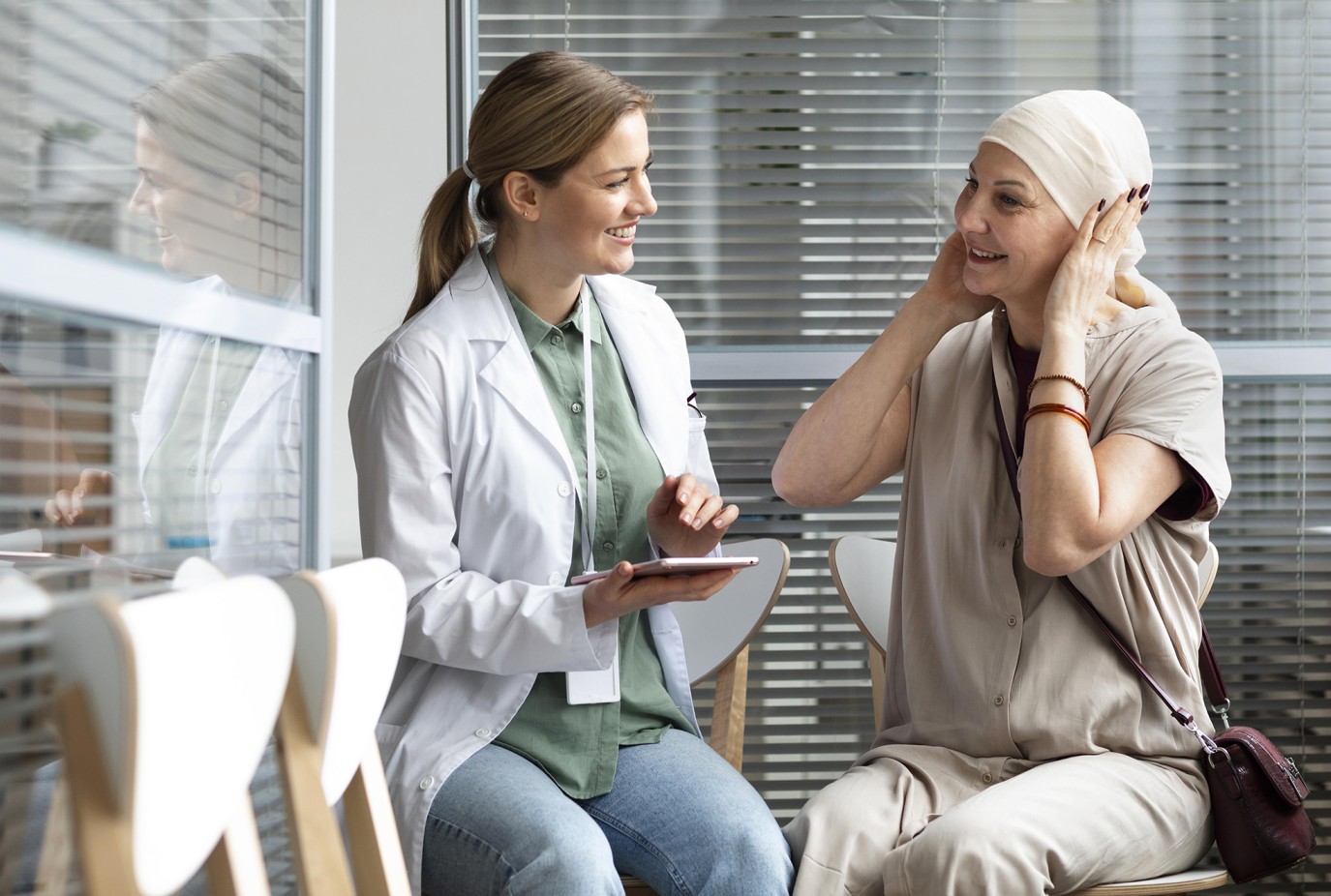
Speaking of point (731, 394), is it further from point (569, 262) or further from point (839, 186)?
point (569, 262)

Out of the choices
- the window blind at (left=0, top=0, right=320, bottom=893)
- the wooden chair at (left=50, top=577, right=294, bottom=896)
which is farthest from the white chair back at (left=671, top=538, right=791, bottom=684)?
the wooden chair at (left=50, top=577, right=294, bottom=896)

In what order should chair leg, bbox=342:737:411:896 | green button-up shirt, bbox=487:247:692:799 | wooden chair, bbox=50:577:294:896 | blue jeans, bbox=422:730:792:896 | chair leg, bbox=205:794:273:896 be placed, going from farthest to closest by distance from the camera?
green button-up shirt, bbox=487:247:692:799 < blue jeans, bbox=422:730:792:896 < chair leg, bbox=342:737:411:896 < chair leg, bbox=205:794:273:896 < wooden chair, bbox=50:577:294:896

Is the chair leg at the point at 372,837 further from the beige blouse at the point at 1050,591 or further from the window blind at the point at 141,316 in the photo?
the beige blouse at the point at 1050,591

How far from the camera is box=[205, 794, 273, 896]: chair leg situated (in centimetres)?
88

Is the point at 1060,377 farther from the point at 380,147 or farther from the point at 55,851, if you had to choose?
the point at 380,147

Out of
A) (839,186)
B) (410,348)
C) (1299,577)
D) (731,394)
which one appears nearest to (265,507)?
(410,348)

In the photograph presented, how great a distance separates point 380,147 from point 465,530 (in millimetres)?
1231

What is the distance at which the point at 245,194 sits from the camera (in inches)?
70.1

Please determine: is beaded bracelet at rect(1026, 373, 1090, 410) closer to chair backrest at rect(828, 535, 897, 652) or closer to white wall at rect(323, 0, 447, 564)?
chair backrest at rect(828, 535, 897, 652)

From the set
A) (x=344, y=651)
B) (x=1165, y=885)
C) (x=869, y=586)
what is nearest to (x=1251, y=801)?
(x=1165, y=885)

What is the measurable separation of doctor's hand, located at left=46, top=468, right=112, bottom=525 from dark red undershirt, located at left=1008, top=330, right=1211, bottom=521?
130 cm

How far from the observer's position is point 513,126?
193cm

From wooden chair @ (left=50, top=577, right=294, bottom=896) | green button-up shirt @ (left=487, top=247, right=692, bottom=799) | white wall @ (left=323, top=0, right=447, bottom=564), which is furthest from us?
white wall @ (left=323, top=0, right=447, bottom=564)

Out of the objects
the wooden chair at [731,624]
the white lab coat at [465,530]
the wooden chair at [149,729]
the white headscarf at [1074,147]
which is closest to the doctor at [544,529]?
the white lab coat at [465,530]
